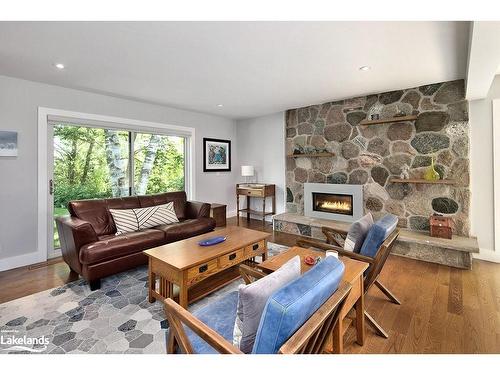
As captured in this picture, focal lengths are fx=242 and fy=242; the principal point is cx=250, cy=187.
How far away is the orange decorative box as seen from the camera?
3305mm

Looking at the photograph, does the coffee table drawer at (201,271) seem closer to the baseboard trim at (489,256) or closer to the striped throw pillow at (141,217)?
the striped throw pillow at (141,217)

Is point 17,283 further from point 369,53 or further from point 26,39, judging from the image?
point 369,53

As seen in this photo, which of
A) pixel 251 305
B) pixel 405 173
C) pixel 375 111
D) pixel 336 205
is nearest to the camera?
pixel 251 305

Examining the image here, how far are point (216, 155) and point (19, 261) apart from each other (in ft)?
12.6

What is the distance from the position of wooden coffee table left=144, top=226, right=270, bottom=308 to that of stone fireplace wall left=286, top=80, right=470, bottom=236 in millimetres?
2455

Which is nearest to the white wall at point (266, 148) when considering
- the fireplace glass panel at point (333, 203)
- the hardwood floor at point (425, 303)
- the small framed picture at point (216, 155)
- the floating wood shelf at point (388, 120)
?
the small framed picture at point (216, 155)

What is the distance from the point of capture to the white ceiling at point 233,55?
6.70 feet

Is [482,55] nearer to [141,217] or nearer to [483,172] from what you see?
[483,172]

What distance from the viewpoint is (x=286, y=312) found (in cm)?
88

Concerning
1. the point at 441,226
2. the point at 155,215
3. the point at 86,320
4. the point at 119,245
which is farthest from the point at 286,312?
the point at 441,226

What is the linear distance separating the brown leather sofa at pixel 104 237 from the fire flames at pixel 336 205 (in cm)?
222

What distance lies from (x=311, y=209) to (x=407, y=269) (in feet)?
6.50

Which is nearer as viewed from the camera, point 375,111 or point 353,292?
point 353,292
